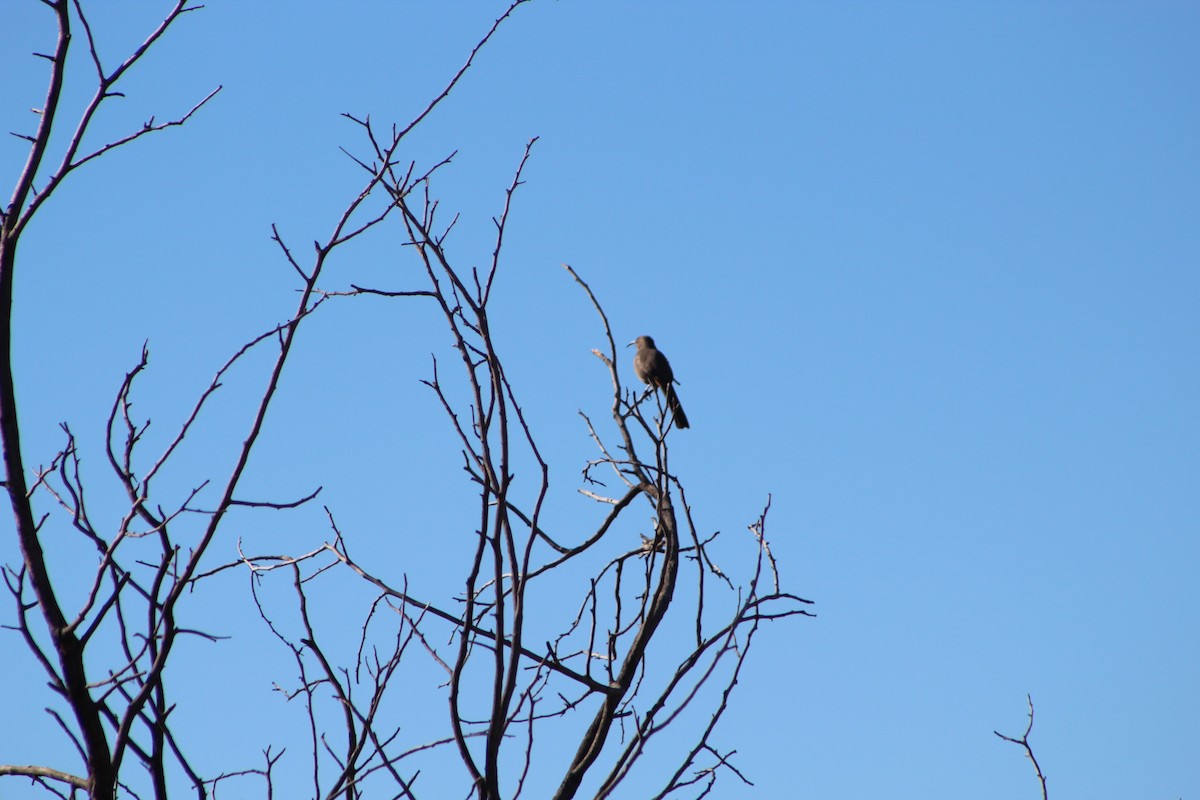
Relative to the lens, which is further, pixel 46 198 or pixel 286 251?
pixel 286 251

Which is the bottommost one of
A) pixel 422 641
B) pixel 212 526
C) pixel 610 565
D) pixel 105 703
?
pixel 105 703

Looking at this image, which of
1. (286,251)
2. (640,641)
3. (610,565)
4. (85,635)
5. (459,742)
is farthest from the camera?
(610,565)

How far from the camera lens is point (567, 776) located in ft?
7.52

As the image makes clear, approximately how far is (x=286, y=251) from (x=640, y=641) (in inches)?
45.0

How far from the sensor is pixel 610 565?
125 inches

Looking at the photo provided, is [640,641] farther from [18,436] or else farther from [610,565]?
[18,436]

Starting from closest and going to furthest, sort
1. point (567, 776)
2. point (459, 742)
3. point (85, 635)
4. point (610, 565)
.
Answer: point (85, 635), point (459, 742), point (567, 776), point (610, 565)

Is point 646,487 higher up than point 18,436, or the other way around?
point 646,487

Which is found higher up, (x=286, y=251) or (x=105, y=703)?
(x=286, y=251)

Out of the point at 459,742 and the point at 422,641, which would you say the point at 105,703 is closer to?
the point at 459,742

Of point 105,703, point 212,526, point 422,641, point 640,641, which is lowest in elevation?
point 105,703

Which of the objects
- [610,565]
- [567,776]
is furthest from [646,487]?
[567,776]

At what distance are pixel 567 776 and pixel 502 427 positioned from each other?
0.85 m

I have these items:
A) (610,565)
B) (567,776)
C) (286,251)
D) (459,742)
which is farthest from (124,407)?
(610,565)
